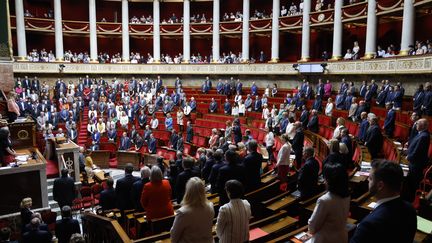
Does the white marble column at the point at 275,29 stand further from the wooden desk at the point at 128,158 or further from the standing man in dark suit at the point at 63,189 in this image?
the standing man in dark suit at the point at 63,189

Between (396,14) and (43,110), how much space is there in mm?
18319

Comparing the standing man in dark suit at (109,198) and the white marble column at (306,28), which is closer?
the standing man in dark suit at (109,198)

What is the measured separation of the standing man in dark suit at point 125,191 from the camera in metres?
6.31

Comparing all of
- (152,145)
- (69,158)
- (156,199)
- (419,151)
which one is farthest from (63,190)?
(419,151)

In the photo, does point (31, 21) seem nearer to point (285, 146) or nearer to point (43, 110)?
point (43, 110)

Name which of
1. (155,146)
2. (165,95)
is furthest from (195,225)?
(165,95)

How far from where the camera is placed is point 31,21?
1038 inches

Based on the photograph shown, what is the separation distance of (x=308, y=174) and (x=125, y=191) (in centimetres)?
321

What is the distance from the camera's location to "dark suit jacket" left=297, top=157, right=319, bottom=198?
545cm

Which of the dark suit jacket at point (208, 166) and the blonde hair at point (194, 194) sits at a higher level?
the blonde hair at point (194, 194)

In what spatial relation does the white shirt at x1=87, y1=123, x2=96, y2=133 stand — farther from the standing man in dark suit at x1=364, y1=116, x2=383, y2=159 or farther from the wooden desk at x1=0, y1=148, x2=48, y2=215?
the standing man in dark suit at x1=364, y1=116, x2=383, y2=159

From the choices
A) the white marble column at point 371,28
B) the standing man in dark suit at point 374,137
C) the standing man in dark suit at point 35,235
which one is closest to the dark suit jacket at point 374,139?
the standing man in dark suit at point 374,137

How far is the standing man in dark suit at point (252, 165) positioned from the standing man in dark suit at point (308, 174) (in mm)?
922

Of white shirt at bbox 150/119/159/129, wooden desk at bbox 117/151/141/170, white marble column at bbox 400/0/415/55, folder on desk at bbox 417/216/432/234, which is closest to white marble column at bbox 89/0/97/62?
white shirt at bbox 150/119/159/129
